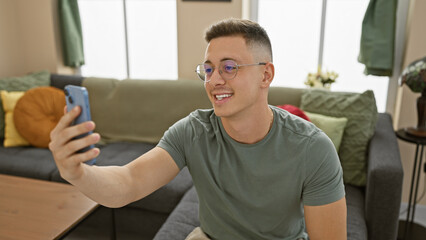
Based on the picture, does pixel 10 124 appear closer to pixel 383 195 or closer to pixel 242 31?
pixel 242 31

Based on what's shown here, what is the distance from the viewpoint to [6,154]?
259 cm

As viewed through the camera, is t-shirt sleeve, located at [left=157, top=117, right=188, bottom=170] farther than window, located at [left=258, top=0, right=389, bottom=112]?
No

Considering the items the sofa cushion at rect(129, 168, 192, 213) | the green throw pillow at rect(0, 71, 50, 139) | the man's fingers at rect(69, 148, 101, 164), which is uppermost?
the man's fingers at rect(69, 148, 101, 164)

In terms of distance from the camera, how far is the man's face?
1.17 meters

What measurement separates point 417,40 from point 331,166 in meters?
1.82

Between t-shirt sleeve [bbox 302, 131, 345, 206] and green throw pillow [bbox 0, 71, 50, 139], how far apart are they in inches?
101

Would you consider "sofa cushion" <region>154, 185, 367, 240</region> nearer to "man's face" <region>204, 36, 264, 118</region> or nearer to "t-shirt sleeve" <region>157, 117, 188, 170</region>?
"t-shirt sleeve" <region>157, 117, 188, 170</region>

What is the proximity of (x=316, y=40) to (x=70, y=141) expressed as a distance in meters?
2.65

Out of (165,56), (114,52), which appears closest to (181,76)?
(165,56)

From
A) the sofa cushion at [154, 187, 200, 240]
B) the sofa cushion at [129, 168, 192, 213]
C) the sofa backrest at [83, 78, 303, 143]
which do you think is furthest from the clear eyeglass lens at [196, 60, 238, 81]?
the sofa backrest at [83, 78, 303, 143]

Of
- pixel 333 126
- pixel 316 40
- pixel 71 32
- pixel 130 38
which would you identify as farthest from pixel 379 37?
pixel 71 32

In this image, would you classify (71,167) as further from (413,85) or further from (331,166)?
(413,85)

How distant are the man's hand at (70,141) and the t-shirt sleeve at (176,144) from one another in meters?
0.48

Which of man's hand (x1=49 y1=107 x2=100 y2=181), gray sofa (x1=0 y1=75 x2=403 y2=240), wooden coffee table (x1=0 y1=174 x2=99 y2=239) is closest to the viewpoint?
man's hand (x1=49 y1=107 x2=100 y2=181)
